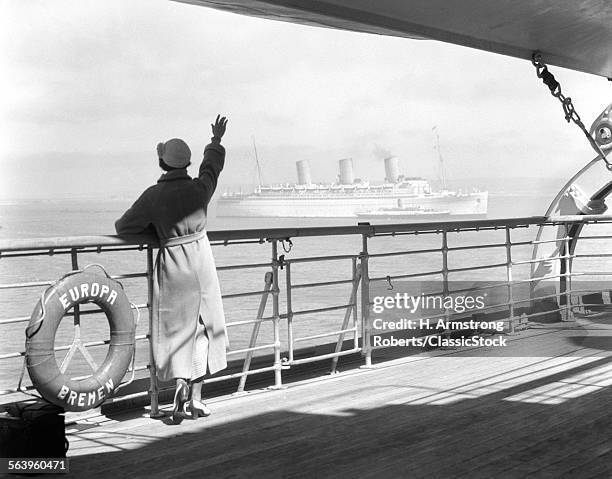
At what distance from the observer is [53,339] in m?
2.96

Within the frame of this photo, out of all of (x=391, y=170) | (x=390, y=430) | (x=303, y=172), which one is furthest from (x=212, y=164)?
(x=391, y=170)

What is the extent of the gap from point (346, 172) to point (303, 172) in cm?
445

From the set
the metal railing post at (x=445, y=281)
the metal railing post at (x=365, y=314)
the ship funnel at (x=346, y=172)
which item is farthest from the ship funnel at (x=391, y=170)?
the metal railing post at (x=365, y=314)

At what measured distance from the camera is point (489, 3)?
8.26 ft

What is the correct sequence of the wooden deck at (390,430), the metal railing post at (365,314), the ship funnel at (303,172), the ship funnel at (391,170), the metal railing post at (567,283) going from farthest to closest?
the ship funnel at (391,170) < the ship funnel at (303,172) < the metal railing post at (567,283) < the metal railing post at (365,314) < the wooden deck at (390,430)

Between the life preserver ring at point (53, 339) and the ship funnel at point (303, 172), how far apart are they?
64782mm

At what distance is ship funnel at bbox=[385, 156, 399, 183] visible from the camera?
68.4 meters

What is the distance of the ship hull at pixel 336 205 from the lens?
6506 cm

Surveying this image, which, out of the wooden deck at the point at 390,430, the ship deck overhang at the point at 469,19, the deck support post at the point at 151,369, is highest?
the ship deck overhang at the point at 469,19

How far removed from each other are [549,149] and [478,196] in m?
9.25

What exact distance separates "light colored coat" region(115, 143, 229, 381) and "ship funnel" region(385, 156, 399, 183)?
65334 millimetres

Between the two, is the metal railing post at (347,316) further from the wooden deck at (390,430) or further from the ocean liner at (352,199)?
the ocean liner at (352,199)

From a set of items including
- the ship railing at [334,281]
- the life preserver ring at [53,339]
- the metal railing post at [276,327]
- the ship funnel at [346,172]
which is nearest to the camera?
the life preserver ring at [53,339]

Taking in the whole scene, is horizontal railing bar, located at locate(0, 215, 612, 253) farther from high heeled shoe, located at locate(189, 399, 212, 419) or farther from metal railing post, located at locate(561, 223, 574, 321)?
high heeled shoe, located at locate(189, 399, 212, 419)
